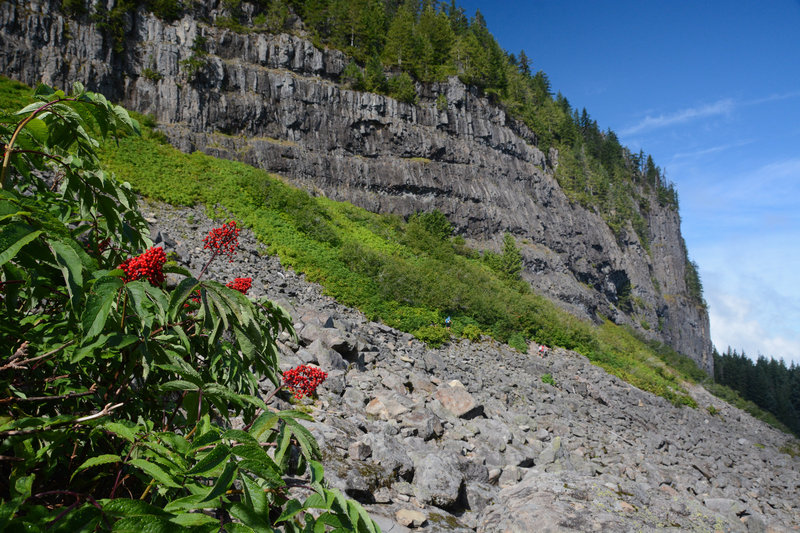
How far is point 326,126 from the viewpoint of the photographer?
30.9 m

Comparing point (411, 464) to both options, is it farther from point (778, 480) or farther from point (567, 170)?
point (567, 170)

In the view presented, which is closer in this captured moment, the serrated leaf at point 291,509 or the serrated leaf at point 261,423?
the serrated leaf at point 291,509

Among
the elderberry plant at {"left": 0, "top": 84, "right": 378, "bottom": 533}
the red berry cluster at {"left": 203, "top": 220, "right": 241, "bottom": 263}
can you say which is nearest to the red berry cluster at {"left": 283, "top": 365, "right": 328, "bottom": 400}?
the elderberry plant at {"left": 0, "top": 84, "right": 378, "bottom": 533}

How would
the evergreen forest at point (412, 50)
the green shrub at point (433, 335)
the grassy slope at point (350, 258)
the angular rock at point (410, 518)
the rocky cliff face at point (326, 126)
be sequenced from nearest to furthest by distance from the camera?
the angular rock at point (410, 518)
the green shrub at point (433, 335)
the grassy slope at point (350, 258)
the rocky cliff face at point (326, 126)
the evergreen forest at point (412, 50)

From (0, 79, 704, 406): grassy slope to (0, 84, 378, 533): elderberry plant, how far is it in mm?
12549

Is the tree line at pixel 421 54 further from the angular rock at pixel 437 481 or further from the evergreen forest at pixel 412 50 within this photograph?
the angular rock at pixel 437 481

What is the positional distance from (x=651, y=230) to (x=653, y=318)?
1040 inches

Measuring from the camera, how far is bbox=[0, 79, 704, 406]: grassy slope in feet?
52.7

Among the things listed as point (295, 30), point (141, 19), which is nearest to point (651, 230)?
point (295, 30)

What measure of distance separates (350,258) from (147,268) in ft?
52.5

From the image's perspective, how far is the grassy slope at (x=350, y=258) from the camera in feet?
52.7

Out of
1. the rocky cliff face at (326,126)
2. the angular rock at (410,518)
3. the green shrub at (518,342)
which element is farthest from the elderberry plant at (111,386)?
the rocky cliff face at (326,126)

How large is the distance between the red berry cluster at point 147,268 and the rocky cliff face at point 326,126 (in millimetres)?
25023

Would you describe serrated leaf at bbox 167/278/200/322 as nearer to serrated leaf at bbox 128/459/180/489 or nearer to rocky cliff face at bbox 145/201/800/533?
serrated leaf at bbox 128/459/180/489
